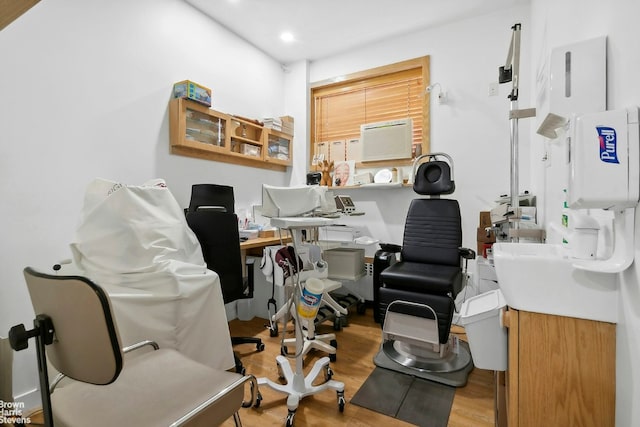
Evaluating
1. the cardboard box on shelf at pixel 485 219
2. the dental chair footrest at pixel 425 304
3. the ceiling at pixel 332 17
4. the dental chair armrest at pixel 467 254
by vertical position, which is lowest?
the dental chair footrest at pixel 425 304

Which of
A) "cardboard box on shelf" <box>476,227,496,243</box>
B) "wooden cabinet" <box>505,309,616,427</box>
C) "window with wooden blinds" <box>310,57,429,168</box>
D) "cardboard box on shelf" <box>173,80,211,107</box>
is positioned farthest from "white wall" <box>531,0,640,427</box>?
"cardboard box on shelf" <box>173,80,211,107</box>

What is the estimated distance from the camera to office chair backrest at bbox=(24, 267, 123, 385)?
817 mm

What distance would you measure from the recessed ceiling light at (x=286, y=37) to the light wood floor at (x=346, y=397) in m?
3.19

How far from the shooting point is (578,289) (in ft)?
3.07

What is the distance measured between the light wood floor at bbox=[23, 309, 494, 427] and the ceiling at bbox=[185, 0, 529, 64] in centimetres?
310

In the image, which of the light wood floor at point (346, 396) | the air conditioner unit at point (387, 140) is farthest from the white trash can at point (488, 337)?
the air conditioner unit at point (387, 140)

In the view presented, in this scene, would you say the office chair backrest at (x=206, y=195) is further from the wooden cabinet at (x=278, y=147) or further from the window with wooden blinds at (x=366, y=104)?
the window with wooden blinds at (x=366, y=104)

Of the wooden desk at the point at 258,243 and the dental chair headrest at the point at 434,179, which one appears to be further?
the wooden desk at the point at 258,243

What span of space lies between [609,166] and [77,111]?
280 centimetres

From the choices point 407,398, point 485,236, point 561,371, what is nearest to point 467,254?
point 485,236

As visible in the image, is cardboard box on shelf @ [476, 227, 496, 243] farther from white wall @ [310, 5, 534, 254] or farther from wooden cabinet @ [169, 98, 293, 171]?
wooden cabinet @ [169, 98, 293, 171]

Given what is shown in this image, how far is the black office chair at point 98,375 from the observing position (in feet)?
2.71

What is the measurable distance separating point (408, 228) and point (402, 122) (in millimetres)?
1401

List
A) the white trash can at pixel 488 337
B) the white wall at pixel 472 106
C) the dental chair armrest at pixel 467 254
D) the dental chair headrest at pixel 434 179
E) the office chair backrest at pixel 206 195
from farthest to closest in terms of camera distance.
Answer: the white wall at pixel 472 106
the office chair backrest at pixel 206 195
the dental chair headrest at pixel 434 179
the dental chair armrest at pixel 467 254
the white trash can at pixel 488 337
